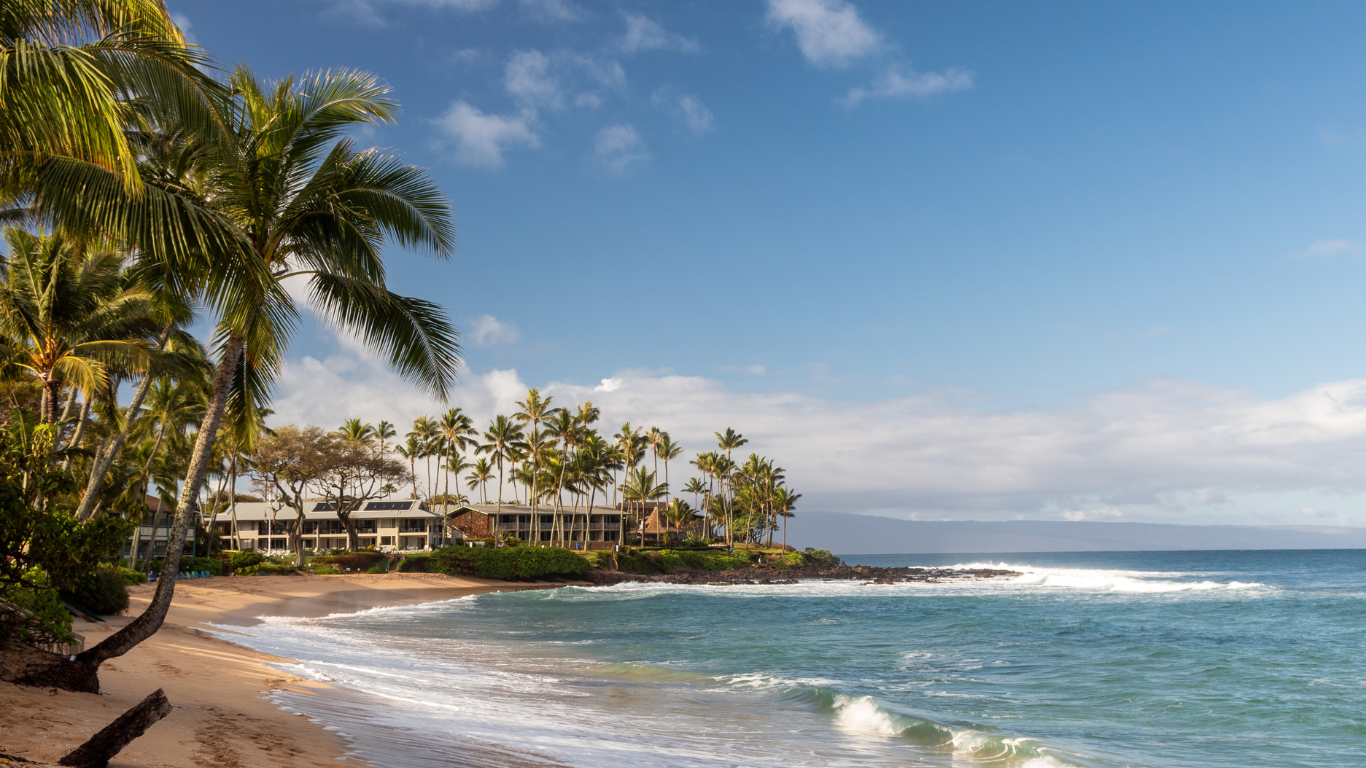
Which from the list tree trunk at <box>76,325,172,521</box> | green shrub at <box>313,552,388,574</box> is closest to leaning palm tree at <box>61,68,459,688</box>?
tree trunk at <box>76,325,172,521</box>

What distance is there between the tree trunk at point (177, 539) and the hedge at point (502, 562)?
51.5 metres

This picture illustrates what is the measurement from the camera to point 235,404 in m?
9.85

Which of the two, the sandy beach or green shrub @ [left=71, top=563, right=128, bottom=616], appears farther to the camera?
green shrub @ [left=71, top=563, right=128, bottom=616]

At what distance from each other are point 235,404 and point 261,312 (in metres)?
2.06

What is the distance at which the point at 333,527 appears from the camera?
3027 inches

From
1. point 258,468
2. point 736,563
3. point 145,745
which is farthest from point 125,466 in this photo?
point 736,563

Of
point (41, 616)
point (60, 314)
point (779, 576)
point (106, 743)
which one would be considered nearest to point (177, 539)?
point (41, 616)

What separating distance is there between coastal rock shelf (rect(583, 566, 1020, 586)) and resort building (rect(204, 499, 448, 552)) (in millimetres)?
19178

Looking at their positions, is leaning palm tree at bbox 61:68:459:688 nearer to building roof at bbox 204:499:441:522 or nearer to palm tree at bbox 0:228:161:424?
palm tree at bbox 0:228:161:424

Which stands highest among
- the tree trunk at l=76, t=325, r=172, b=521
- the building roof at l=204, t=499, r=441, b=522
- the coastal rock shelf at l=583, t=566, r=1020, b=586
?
the tree trunk at l=76, t=325, r=172, b=521

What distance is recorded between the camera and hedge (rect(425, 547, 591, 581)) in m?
58.2

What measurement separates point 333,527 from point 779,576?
42.4m

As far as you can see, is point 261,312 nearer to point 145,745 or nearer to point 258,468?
point 145,745

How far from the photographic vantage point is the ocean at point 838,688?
10203 millimetres
